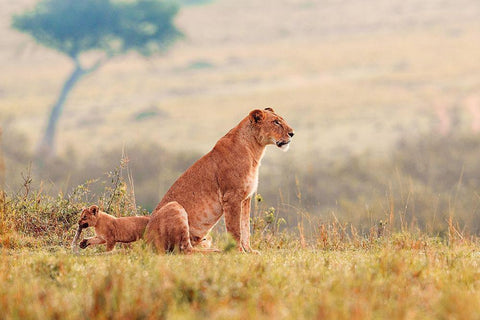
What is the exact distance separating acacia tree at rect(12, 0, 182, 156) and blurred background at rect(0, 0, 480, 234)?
0.70ft

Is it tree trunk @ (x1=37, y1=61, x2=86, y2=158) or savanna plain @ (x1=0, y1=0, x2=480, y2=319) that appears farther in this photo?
tree trunk @ (x1=37, y1=61, x2=86, y2=158)

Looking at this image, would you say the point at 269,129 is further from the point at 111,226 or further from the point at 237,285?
the point at 237,285

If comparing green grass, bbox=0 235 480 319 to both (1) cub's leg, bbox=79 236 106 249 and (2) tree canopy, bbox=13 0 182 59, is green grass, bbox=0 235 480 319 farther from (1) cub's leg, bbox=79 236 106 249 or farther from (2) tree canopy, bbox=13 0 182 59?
(2) tree canopy, bbox=13 0 182 59

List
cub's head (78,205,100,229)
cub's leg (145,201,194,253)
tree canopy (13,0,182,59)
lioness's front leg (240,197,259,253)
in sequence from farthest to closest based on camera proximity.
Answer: tree canopy (13,0,182,59) → lioness's front leg (240,197,259,253) → cub's head (78,205,100,229) → cub's leg (145,201,194,253)

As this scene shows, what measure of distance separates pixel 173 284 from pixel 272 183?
82.6 feet

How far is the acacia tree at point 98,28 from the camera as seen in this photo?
41.0 m

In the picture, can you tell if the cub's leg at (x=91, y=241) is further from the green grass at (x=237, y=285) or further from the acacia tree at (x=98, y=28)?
the acacia tree at (x=98, y=28)

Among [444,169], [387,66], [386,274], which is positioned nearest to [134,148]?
[444,169]

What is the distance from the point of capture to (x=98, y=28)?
1679 inches

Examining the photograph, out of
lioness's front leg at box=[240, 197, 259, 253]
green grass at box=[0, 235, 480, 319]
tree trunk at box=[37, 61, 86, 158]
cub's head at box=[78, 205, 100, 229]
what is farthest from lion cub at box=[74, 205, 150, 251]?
tree trunk at box=[37, 61, 86, 158]

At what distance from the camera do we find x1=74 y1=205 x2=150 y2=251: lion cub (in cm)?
853

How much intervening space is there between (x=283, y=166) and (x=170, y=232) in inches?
995

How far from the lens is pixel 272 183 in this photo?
30953 millimetres

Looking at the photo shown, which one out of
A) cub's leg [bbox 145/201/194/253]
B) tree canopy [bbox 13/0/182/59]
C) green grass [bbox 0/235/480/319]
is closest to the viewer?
green grass [bbox 0/235/480/319]
